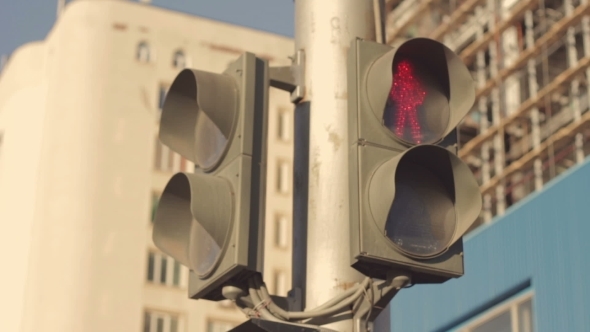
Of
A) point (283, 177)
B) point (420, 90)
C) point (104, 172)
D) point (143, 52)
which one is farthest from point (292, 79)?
point (143, 52)

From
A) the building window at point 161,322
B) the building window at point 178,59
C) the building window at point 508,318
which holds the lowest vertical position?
the building window at point 508,318

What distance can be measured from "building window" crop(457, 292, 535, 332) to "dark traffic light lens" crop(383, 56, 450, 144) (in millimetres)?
13758

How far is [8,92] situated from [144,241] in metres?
12.2

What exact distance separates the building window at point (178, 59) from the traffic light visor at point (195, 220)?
162 feet

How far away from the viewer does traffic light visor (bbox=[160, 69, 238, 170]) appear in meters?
4.39

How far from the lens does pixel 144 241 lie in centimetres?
4972

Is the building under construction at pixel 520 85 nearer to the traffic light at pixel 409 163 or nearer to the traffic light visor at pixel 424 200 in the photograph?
the traffic light at pixel 409 163

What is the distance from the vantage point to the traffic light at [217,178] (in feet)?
13.5

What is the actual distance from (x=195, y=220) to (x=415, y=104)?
86cm

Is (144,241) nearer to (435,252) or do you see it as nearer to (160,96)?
(160,96)

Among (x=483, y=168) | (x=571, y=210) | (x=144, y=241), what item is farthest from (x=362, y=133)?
(x=144, y=241)

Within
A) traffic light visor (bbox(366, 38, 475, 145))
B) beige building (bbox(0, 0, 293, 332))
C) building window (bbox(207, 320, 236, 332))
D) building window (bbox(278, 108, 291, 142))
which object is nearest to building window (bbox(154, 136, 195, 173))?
beige building (bbox(0, 0, 293, 332))

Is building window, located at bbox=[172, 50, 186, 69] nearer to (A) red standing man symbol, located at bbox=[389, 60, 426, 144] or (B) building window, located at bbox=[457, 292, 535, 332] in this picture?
(B) building window, located at bbox=[457, 292, 535, 332]

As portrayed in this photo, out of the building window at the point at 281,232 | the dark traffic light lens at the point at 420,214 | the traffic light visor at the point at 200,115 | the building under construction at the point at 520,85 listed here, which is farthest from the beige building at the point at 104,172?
the dark traffic light lens at the point at 420,214
